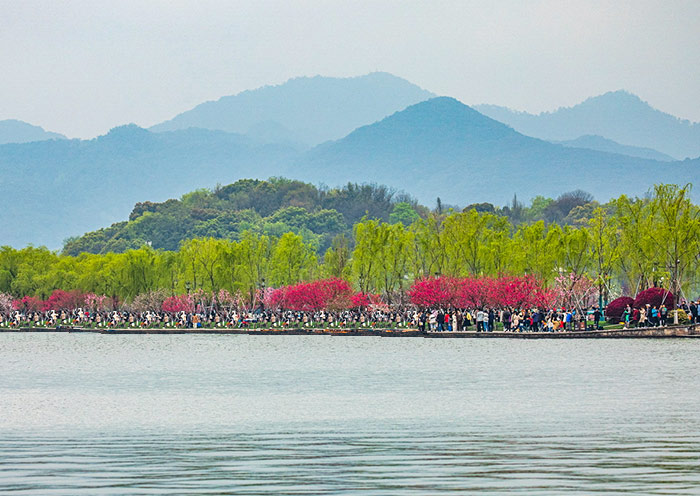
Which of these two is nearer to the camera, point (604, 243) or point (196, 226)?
point (604, 243)

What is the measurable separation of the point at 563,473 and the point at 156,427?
10007 mm

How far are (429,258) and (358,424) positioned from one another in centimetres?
5295

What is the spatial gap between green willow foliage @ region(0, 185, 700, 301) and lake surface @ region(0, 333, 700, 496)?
19.6 m

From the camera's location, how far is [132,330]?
7325 cm

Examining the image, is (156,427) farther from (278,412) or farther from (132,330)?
(132,330)

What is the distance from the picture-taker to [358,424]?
2334cm

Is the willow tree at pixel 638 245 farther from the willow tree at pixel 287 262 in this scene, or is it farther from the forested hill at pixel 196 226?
the forested hill at pixel 196 226

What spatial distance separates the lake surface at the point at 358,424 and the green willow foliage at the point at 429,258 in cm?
1958

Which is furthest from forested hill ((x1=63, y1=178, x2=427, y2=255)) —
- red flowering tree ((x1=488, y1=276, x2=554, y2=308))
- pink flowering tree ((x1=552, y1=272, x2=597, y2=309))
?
red flowering tree ((x1=488, y1=276, x2=554, y2=308))

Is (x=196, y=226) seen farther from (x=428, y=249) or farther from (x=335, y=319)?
(x=428, y=249)

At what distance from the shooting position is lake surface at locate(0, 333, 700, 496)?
16.2 meters

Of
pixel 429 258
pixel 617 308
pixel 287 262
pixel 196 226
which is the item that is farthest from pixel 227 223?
pixel 617 308

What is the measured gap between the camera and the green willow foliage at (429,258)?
63.5 m

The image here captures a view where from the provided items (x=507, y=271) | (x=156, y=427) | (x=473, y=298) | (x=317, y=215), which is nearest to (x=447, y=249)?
(x=507, y=271)
